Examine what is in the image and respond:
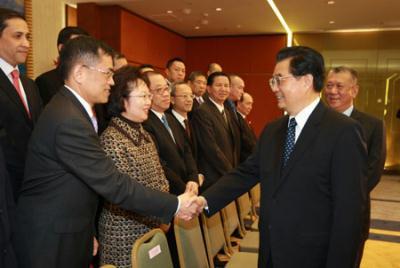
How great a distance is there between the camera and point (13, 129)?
6.48 feet

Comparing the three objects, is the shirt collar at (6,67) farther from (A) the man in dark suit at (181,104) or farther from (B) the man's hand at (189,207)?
(A) the man in dark suit at (181,104)

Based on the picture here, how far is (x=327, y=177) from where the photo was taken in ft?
4.83

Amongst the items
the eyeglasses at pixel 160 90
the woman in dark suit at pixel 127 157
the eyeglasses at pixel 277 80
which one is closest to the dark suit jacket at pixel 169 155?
the eyeglasses at pixel 160 90

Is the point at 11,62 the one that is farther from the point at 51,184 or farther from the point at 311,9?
the point at 311,9

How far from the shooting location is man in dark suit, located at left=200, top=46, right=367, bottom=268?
1429 mm

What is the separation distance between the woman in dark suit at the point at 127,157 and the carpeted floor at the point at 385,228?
1.27 metres

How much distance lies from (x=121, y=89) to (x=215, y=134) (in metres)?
1.76

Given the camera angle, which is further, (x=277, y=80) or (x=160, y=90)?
(x=160, y=90)

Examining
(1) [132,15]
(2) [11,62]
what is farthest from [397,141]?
(2) [11,62]

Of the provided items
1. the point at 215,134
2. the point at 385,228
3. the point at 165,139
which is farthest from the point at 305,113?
the point at 385,228

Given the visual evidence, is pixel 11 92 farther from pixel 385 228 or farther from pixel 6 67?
pixel 385 228

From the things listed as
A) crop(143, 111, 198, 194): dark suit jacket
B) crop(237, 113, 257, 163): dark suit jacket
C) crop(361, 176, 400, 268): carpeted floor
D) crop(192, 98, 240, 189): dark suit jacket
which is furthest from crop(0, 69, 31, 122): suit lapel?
crop(237, 113, 257, 163): dark suit jacket

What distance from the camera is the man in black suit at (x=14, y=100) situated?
1.95m

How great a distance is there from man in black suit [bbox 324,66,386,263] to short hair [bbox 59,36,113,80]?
62.4 inches
